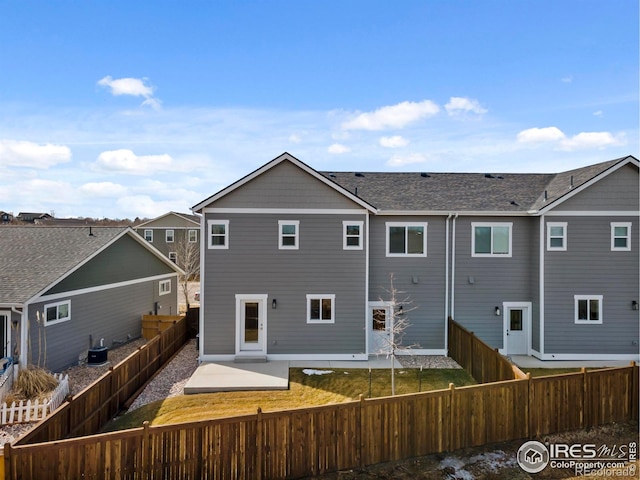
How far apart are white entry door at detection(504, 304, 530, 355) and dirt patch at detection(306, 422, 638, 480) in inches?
285

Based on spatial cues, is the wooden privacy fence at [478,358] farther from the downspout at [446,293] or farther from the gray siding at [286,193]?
the gray siding at [286,193]

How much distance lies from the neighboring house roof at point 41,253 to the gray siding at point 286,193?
247 inches

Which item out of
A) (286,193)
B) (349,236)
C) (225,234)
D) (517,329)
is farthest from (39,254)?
(517,329)

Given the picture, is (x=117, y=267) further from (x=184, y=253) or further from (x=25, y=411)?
(x=184, y=253)

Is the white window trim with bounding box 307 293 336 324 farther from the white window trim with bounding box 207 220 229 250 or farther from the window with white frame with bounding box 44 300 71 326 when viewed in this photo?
the window with white frame with bounding box 44 300 71 326

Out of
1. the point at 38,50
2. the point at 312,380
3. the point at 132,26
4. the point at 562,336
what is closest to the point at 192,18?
the point at 132,26

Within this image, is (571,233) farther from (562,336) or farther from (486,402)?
(486,402)

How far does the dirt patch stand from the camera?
273 inches

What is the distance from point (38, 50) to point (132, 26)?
3.53 m

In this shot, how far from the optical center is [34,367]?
11.4m

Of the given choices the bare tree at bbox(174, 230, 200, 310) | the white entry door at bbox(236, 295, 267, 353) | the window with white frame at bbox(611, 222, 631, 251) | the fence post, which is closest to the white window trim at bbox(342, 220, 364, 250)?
the white entry door at bbox(236, 295, 267, 353)

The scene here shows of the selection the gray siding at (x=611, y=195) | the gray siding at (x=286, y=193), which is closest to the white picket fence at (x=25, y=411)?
the gray siding at (x=286, y=193)

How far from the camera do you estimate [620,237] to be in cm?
1486

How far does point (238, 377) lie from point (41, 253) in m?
9.92
